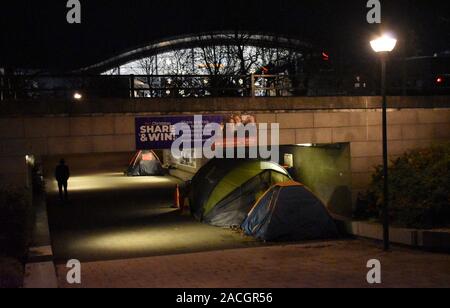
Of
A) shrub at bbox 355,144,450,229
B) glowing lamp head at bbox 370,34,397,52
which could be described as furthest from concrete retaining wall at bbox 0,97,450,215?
glowing lamp head at bbox 370,34,397,52

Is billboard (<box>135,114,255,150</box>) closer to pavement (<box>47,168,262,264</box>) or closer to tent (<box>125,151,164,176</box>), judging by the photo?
pavement (<box>47,168,262,264</box>)

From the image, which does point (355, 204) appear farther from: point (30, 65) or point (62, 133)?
point (30, 65)

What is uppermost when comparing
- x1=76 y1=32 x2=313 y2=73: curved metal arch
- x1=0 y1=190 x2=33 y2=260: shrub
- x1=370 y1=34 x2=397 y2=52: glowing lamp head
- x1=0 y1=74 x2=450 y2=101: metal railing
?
x1=76 y1=32 x2=313 y2=73: curved metal arch

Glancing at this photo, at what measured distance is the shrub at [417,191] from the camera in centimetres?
1502

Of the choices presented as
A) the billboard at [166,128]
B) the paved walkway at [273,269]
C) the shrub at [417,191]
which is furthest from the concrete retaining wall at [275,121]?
the paved walkway at [273,269]

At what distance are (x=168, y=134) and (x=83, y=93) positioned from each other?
10.5 feet

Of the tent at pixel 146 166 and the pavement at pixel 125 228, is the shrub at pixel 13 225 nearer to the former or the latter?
the pavement at pixel 125 228

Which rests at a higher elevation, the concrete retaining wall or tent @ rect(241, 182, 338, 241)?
the concrete retaining wall

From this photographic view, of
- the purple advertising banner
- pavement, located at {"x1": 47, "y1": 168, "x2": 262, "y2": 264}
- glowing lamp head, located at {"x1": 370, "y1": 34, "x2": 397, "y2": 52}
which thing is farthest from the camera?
the purple advertising banner

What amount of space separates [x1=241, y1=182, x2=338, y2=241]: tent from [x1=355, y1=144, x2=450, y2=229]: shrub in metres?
1.64

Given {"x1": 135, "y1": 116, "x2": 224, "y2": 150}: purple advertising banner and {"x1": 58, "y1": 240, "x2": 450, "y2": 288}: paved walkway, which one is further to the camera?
{"x1": 135, "y1": 116, "x2": 224, "y2": 150}: purple advertising banner

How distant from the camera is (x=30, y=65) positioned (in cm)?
3275

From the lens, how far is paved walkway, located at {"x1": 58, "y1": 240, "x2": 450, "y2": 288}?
10641 millimetres

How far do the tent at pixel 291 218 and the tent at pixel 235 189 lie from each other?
5.72ft
